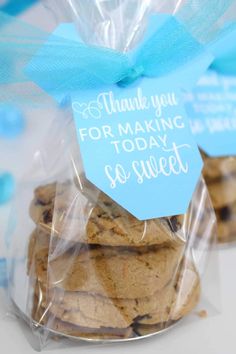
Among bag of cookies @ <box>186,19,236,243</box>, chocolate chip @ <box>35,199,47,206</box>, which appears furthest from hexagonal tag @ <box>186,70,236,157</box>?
chocolate chip @ <box>35,199,47,206</box>

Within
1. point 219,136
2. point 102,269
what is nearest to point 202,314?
point 102,269

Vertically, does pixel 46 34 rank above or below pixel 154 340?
above

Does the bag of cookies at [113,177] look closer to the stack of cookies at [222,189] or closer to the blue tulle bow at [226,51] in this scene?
the blue tulle bow at [226,51]

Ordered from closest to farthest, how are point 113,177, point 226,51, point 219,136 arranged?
1. point 113,177
2. point 226,51
3. point 219,136

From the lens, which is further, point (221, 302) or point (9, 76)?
point (221, 302)

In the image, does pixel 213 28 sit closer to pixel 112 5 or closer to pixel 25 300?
pixel 112 5

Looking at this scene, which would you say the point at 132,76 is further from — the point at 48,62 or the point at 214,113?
the point at 214,113

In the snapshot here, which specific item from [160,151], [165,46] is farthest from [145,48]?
[160,151]
